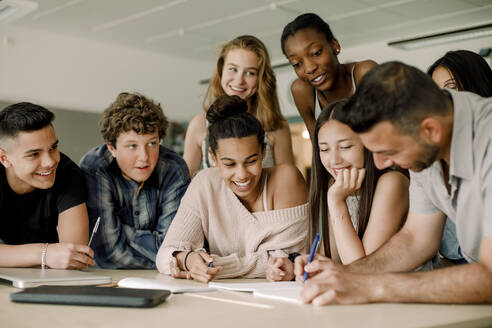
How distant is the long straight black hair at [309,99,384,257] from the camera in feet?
5.67

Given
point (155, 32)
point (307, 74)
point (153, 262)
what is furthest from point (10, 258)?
point (155, 32)

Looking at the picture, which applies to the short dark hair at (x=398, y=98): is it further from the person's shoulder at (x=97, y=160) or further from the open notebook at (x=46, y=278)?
the person's shoulder at (x=97, y=160)

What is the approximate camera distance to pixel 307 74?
7.79 ft

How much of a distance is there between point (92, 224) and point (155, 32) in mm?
4619

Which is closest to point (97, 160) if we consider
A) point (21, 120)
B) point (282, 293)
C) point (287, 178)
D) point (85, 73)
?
point (21, 120)

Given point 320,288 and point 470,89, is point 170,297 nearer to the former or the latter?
point 320,288

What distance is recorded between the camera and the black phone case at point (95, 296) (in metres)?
1.10

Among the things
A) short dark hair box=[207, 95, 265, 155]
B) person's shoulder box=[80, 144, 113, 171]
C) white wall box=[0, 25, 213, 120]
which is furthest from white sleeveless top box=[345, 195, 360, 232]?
white wall box=[0, 25, 213, 120]

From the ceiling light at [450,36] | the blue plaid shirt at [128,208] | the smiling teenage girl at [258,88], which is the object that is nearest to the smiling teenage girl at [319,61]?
the smiling teenage girl at [258,88]

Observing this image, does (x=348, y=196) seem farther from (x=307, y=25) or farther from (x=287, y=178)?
(x=307, y=25)

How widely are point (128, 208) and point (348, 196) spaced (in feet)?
2.96

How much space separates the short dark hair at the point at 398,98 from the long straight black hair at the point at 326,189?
0.52 m

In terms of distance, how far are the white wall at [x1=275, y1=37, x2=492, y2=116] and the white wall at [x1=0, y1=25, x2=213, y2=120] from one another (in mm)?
1418

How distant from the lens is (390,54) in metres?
6.51
